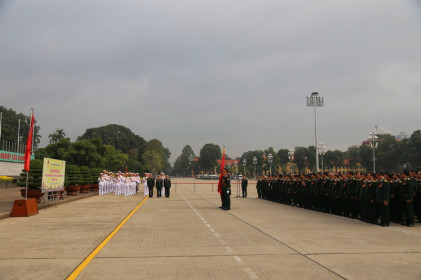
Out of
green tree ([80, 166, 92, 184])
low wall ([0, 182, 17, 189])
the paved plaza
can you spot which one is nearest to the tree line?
low wall ([0, 182, 17, 189])

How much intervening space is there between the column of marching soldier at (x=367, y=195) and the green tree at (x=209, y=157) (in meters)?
143

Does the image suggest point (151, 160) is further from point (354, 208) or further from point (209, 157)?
point (354, 208)

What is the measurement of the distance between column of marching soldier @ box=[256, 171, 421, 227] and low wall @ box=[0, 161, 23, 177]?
48806 mm

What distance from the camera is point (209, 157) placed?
163125 millimetres

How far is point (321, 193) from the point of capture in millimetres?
17781

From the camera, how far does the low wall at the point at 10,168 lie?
55.2 m

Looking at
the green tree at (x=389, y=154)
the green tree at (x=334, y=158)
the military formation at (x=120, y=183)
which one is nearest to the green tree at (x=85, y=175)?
the military formation at (x=120, y=183)

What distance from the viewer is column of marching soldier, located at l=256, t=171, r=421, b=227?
1269 centimetres

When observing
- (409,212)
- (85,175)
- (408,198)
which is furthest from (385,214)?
(85,175)

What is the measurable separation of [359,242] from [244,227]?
12.8 feet

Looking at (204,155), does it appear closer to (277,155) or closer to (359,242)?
(277,155)

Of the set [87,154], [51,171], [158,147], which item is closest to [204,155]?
[158,147]

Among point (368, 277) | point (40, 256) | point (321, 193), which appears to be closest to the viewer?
point (368, 277)

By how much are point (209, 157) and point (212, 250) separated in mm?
154904
